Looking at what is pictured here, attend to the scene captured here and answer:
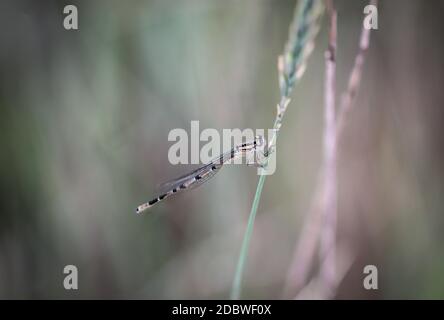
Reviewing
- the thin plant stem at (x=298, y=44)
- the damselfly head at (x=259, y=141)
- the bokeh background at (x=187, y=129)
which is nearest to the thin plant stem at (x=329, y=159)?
the thin plant stem at (x=298, y=44)

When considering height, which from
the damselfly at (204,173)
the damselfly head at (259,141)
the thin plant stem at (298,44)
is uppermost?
the thin plant stem at (298,44)

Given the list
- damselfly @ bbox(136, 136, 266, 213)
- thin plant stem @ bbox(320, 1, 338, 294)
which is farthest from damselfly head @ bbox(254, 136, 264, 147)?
thin plant stem @ bbox(320, 1, 338, 294)

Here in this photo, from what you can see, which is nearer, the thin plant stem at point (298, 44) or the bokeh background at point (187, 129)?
the thin plant stem at point (298, 44)

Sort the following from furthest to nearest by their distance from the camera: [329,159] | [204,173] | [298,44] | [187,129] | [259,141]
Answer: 1. [187,129]
2. [204,173]
3. [259,141]
4. [329,159]
5. [298,44]

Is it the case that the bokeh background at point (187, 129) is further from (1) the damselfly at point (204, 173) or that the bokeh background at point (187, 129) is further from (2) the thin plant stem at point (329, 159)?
(2) the thin plant stem at point (329, 159)

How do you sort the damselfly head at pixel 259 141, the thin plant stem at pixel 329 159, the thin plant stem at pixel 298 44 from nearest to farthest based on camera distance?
1. the thin plant stem at pixel 298 44
2. the thin plant stem at pixel 329 159
3. the damselfly head at pixel 259 141

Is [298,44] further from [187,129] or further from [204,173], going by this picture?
[187,129]

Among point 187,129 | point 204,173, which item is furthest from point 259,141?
point 187,129

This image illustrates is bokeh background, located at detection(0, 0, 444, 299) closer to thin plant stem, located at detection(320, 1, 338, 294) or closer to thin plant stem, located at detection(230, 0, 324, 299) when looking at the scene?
thin plant stem, located at detection(320, 1, 338, 294)
